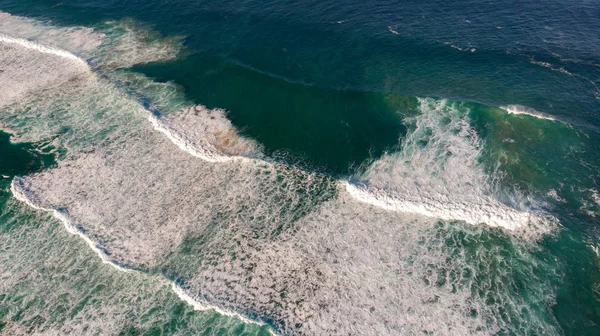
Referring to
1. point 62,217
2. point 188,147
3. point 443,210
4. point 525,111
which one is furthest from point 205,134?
point 525,111

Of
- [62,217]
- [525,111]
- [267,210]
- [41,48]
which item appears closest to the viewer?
[62,217]

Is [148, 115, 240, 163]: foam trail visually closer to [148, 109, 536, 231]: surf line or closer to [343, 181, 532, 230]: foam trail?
[148, 109, 536, 231]: surf line

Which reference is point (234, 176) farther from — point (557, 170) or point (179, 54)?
point (557, 170)

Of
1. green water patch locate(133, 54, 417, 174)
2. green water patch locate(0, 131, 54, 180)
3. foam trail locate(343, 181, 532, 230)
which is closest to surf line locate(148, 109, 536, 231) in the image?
foam trail locate(343, 181, 532, 230)

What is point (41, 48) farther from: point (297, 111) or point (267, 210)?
point (267, 210)

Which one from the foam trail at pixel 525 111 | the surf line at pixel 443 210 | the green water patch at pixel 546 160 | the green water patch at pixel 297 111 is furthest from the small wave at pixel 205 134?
the foam trail at pixel 525 111

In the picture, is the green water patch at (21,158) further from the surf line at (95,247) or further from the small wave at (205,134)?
the small wave at (205,134)
